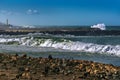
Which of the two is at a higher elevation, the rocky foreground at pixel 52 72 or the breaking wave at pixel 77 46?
the rocky foreground at pixel 52 72

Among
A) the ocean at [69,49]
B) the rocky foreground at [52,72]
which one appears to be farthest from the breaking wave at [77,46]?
the rocky foreground at [52,72]

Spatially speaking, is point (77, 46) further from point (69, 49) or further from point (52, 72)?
point (52, 72)

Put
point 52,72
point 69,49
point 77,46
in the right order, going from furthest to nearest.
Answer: point 77,46, point 69,49, point 52,72

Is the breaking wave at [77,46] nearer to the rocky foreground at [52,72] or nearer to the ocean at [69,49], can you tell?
the ocean at [69,49]

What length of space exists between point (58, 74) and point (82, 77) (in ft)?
3.70

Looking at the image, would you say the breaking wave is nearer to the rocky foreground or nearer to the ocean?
the ocean

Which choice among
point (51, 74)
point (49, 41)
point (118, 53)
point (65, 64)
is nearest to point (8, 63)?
point (65, 64)

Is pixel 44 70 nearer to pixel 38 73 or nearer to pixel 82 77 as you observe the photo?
pixel 38 73

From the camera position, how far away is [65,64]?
802 inches

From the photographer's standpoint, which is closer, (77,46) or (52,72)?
(52,72)

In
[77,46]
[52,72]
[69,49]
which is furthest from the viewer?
[77,46]

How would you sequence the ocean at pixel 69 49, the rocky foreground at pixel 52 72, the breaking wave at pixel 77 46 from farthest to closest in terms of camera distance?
the breaking wave at pixel 77 46 → the ocean at pixel 69 49 → the rocky foreground at pixel 52 72


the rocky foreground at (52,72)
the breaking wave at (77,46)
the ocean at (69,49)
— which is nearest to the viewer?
the rocky foreground at (52,72)

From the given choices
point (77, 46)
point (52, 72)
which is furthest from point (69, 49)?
point (52, 72)
